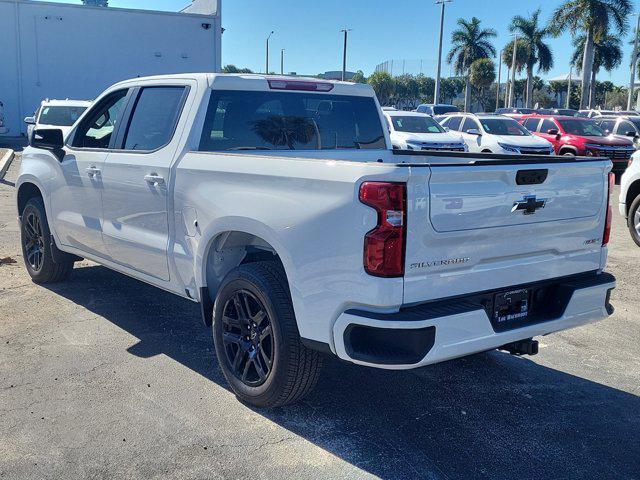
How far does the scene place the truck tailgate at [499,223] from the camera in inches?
129

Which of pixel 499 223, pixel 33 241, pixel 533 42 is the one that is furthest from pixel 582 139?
pixel 533 42

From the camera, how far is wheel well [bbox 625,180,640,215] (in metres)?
9.41

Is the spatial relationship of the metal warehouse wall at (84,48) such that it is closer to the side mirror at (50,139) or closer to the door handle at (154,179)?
the side mirror at (50,139)

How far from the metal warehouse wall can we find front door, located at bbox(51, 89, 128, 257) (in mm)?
30025

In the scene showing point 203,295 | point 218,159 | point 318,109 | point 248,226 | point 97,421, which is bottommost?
point 97,421

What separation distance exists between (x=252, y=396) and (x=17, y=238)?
6251 mm

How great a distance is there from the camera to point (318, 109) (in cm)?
514

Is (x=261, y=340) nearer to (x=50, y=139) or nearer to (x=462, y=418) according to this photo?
(x=462, y=418)

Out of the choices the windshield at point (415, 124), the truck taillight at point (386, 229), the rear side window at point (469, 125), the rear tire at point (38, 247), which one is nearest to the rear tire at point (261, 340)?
the truck taillight at point (386, 229)

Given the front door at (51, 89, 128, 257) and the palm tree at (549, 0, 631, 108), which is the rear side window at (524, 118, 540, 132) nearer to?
the front door at (51, 89, 128, 257)

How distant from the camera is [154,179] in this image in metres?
4.66

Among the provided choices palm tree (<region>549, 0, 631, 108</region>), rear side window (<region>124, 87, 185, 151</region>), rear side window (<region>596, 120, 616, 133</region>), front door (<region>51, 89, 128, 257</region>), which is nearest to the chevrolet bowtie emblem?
rear side window (<region>124, 87, 185, 151</region>)

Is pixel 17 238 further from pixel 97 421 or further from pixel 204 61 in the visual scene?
pixel 204 61

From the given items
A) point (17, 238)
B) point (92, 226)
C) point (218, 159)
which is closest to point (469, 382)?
point (218, 159)
